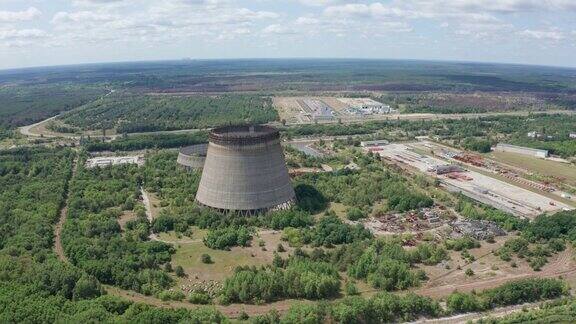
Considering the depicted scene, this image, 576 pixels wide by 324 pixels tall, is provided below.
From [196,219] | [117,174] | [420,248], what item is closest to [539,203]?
[420,248]

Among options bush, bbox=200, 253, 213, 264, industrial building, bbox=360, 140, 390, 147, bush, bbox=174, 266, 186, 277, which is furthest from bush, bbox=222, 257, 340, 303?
industrial building, bbox=360, 140, 390, 147

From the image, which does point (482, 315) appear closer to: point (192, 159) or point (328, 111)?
point (192, 159)

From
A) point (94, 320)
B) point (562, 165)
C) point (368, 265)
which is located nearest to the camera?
point (94, 320)

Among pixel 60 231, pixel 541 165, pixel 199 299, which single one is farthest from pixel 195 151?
pixel 541 165

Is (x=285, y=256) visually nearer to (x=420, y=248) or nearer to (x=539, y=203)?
(x=420, y=248)

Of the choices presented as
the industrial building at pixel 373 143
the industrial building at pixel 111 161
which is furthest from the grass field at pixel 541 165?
the industrial building at pixel 111 161

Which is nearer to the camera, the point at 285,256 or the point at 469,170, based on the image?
the point at 285,256

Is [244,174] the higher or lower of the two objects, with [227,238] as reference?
higher
